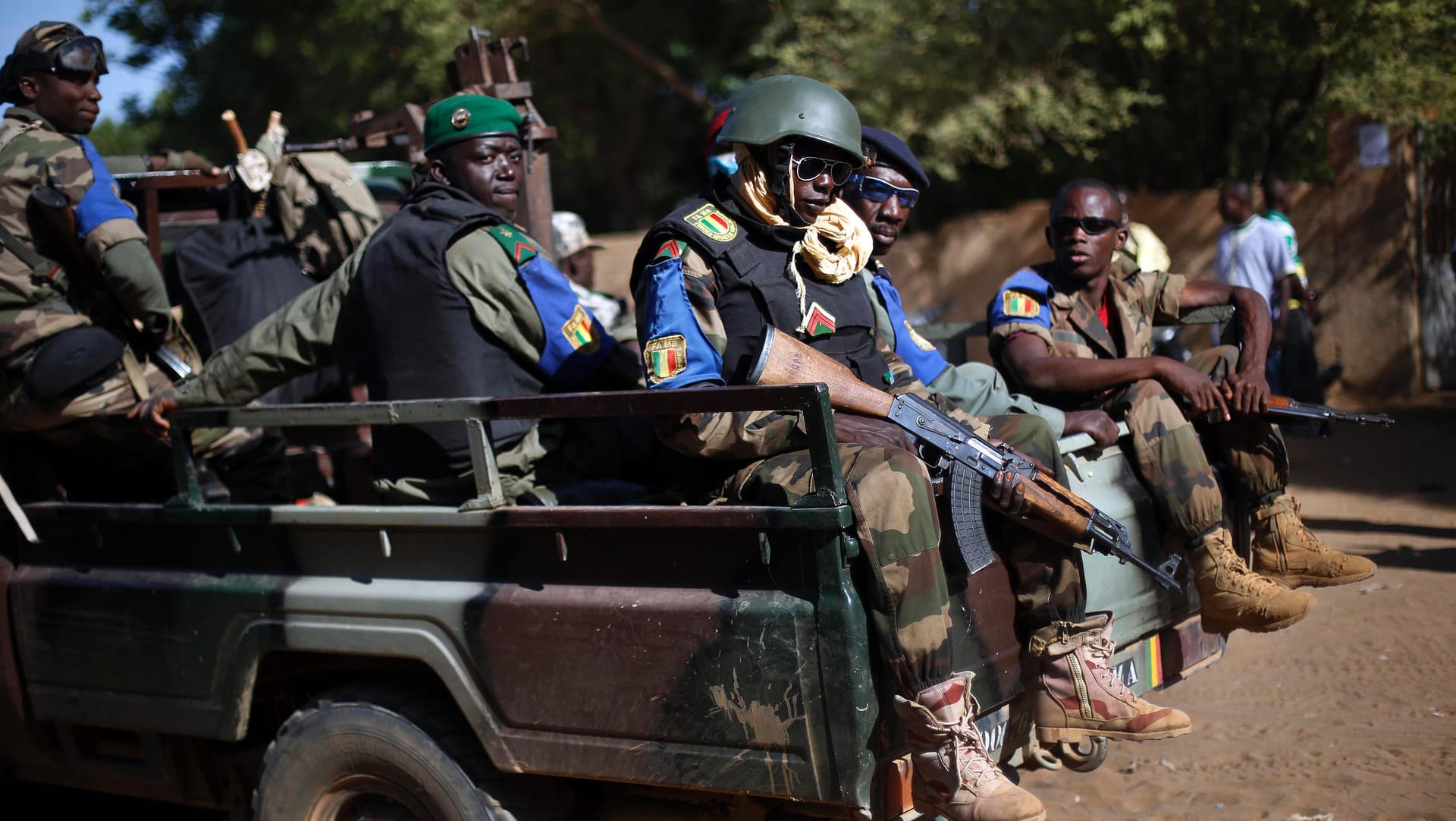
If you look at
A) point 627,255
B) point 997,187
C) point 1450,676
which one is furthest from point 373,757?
point 997,187

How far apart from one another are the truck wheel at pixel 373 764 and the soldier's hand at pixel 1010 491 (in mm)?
1352

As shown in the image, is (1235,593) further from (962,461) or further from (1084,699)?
(962,461)

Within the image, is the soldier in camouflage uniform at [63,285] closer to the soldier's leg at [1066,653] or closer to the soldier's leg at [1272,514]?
the soldier's leg at [1066,653]

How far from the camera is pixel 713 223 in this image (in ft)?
10.3

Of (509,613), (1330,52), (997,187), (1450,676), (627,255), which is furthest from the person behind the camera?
(997,187)

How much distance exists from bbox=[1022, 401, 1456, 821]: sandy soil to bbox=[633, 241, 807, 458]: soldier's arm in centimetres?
196

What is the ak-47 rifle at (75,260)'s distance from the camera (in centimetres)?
394

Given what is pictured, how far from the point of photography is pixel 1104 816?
3.93 metres

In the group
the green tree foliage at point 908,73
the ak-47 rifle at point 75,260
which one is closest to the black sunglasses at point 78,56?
the ak-47 rifle at point 75,260

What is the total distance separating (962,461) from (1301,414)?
4.73ft

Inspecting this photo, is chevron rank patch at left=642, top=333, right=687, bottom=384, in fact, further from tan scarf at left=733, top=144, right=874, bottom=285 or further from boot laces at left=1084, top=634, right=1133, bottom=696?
boot laces at left=1084, top=634, right=1133, bottom=696

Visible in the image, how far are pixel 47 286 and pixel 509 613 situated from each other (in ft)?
7.56

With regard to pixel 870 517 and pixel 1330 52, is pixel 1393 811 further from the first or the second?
pixel 1330 52

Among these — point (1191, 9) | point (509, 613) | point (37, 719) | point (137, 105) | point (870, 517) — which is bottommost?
point (37, 719)
